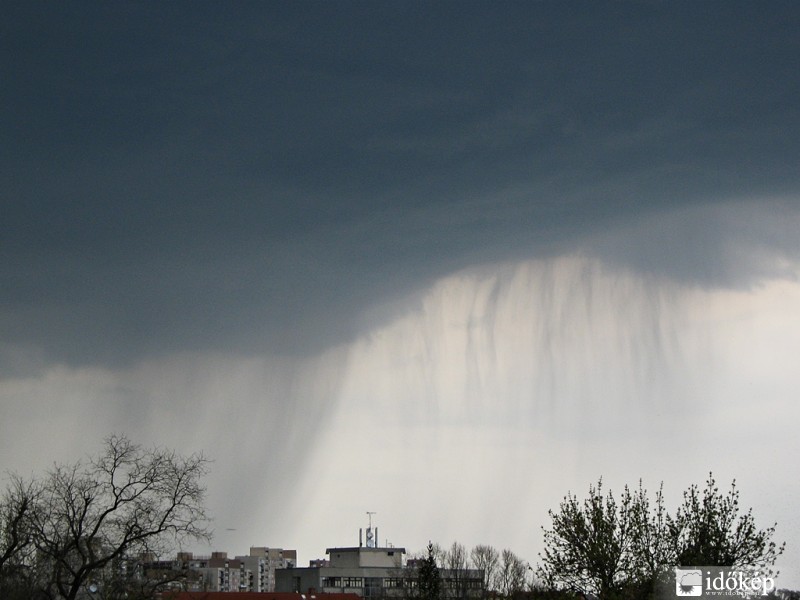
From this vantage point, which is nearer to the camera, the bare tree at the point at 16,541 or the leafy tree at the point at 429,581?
the bare tree at the point at 16,541


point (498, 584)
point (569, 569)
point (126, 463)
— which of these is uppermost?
point (126, 463)

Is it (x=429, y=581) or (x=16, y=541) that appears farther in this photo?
(x=429, y=581)

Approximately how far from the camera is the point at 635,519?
58000 millimetres

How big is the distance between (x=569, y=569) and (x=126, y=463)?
89.8 feet

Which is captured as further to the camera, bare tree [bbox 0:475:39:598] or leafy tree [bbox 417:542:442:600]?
leafy tree [bbox 417:542:442:600]

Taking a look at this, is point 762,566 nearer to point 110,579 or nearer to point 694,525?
point 694,525

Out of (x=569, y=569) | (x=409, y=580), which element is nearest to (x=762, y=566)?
(x=569, y=569)

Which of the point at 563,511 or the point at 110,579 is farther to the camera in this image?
the point at 110,579

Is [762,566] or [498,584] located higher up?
[762,566]

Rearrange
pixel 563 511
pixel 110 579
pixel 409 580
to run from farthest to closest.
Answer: pixel 409 580 → pixel 110 579 → pixel 563 511

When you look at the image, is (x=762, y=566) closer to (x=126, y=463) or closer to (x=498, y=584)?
(x=126, y=463)

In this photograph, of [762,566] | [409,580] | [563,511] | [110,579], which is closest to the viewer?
[762,566]

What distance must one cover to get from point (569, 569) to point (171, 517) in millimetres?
24048

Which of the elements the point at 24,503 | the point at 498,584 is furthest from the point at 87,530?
the point at 498,584
